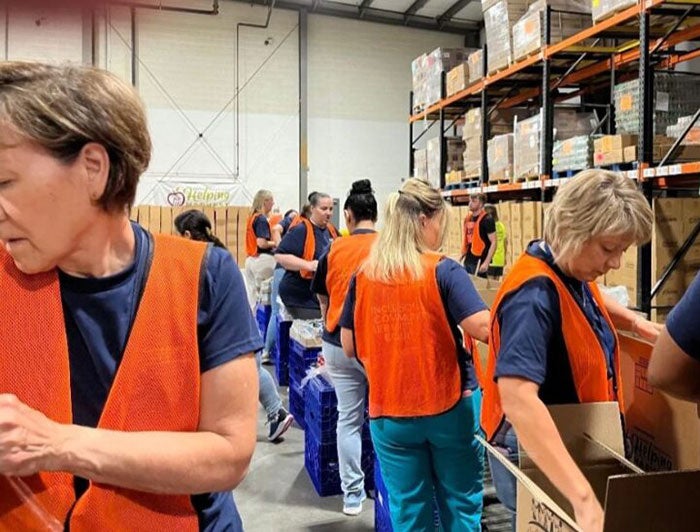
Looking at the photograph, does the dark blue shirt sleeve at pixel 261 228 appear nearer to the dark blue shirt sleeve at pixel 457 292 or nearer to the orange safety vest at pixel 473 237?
the orange safety vest at pixel 473 237

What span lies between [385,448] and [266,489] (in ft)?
5.96

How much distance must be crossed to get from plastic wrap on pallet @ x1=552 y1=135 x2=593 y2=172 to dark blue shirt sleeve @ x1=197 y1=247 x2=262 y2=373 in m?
4.83

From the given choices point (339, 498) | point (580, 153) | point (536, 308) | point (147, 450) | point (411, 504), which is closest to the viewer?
point (147, 450)

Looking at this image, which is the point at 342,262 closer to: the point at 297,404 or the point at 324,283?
the point at 324,283

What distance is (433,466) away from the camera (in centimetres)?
259

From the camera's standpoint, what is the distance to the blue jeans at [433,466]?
251cm

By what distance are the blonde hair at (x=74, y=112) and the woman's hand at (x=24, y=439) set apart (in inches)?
13.7

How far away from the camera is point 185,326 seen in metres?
1.10

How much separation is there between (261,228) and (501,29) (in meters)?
3.53

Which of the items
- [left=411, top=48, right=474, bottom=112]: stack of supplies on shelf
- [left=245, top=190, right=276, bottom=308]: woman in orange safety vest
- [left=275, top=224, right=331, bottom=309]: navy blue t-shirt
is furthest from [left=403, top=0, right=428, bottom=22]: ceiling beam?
[left=275, top=224, right=331, bottom=309]: navy blue t-shirt

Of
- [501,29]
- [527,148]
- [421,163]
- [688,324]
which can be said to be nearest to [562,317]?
[688,324]

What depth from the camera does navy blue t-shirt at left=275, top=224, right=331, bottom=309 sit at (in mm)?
5469

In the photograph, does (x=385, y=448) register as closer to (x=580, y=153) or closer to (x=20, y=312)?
(x=20, y=312)

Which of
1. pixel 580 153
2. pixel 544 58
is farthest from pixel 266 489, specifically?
pixel 544 58
